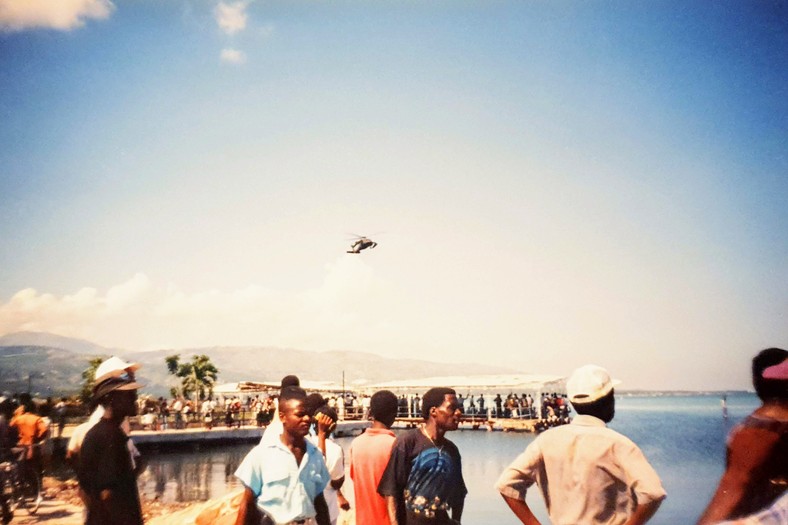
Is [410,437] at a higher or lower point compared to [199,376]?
higher

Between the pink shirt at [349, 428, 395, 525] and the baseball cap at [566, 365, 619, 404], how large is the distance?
66.5 inches

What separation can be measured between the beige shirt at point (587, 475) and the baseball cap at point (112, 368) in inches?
101

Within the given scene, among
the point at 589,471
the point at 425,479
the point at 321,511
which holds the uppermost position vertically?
the point at 589,471

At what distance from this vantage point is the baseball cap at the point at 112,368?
148 inches

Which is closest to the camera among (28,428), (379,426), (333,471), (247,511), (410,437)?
(247,511)

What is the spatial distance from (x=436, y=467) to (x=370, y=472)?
2.07 ft

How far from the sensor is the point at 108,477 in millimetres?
3352

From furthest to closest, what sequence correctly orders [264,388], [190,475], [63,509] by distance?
[264,388], [190,475], [63,509]

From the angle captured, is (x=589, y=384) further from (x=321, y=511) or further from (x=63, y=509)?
(x=63, y=509)

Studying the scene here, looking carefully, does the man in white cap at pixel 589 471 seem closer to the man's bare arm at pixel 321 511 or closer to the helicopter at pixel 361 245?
the man's bare arm at pixel 321 511

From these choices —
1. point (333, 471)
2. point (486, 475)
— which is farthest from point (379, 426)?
point (486, 475)

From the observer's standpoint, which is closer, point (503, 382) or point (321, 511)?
point (321, 511)

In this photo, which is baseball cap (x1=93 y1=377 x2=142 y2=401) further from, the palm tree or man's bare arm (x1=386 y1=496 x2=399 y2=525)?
the palm tree

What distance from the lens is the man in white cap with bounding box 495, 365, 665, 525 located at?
106 inches
